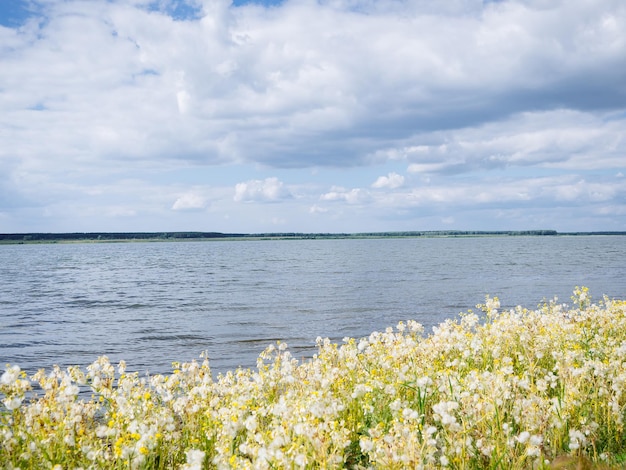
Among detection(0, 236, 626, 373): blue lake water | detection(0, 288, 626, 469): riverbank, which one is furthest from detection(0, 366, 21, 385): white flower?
detection(0, 236, 626, 373): blue lake water

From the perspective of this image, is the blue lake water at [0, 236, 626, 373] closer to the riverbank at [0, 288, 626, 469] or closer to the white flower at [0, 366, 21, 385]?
the riverbank at [0, 288, 626, 469]

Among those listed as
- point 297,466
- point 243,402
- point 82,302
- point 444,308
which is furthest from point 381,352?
point 82,302

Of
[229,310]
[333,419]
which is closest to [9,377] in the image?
[333,419]


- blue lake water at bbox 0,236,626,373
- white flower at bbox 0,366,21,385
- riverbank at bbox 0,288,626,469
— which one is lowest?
blue lake water at bbox 0,236,626,373

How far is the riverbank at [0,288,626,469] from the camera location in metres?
5.03

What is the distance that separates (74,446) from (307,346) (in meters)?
13.0

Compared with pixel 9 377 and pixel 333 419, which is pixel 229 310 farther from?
pixel 9 377

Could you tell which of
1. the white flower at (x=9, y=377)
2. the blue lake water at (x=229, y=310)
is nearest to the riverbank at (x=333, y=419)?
the white flower at (x=9, y=377)

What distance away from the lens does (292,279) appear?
44906mm

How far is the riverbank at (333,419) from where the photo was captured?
503 cm

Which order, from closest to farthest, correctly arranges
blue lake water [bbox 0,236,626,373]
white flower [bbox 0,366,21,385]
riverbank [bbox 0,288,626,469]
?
riverbank [bbox 0,288,626,469]
white flower [bbox 0,366,21,385]
blue lake water [bbox 0,236,626,373]

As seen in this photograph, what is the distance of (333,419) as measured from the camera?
6121 mm

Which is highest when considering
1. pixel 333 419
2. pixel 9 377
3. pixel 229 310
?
pixel 9 377

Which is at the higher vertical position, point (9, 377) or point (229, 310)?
point (9, 377)
